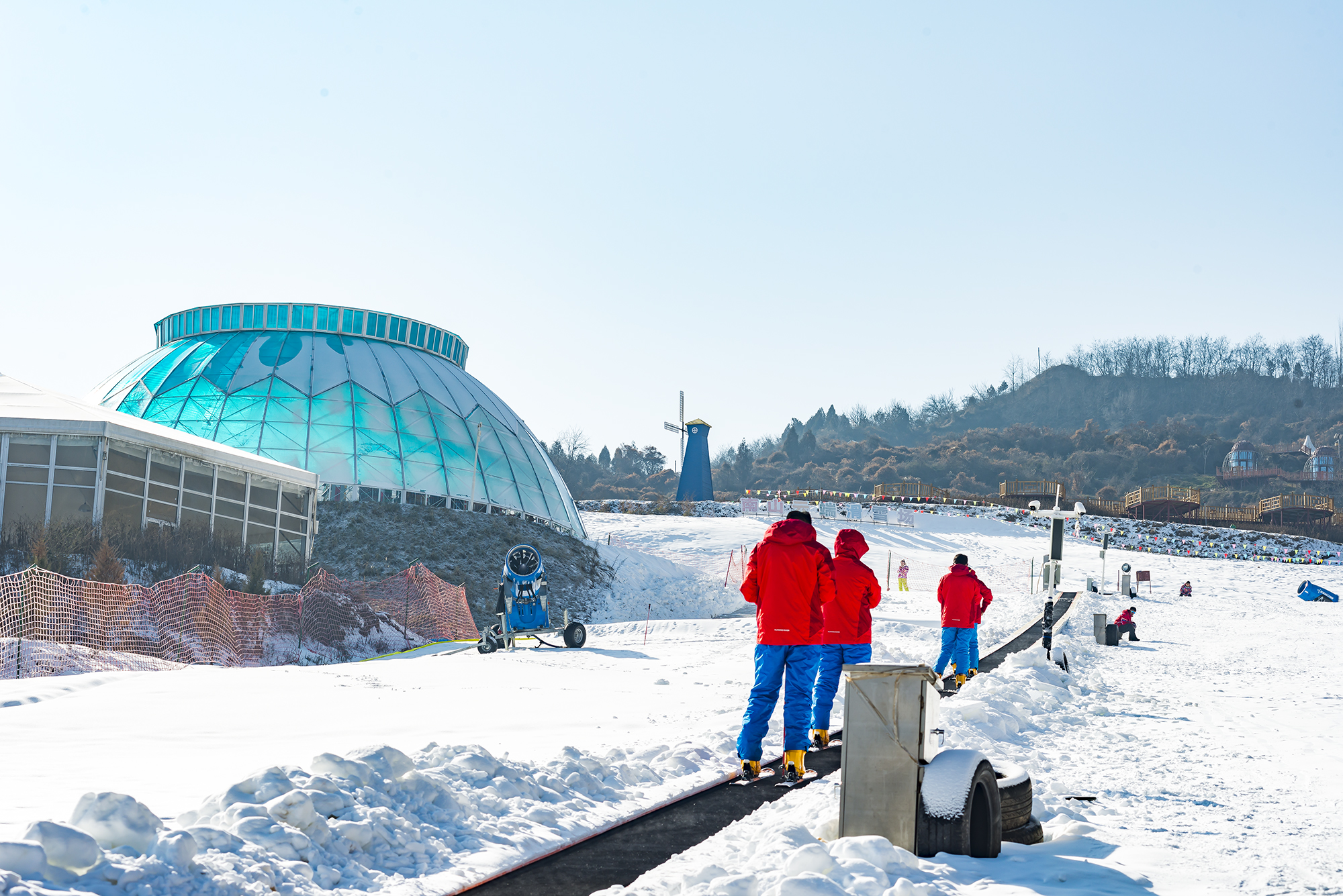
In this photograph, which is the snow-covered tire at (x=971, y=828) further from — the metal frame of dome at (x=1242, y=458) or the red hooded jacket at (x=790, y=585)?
the metal frame of dome at (x=1242, y=458)

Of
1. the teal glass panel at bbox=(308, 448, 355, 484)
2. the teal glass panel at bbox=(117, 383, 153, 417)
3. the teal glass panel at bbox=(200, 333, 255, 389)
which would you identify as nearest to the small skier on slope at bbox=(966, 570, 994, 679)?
the teal glass panel at bbox=(308, 448, 355, 484)

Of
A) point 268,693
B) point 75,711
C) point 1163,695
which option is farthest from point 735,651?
point 75,711

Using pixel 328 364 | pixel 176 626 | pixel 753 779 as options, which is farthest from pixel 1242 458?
pixel 753 779

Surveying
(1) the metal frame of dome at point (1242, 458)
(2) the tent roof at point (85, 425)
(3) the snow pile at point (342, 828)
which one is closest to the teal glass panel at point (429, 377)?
(2) the tent roof at point (85, 425)

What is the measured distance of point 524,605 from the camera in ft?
63.8

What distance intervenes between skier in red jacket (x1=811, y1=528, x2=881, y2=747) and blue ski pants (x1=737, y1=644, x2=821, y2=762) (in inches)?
51.9

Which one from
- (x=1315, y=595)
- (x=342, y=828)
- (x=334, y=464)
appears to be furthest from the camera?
(x=334, y=464)

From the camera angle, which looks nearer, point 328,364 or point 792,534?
point 792,534

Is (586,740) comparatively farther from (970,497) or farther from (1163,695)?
(970,497)

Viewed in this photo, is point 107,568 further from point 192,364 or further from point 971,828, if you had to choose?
point 192,364

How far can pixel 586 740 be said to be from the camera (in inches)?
335

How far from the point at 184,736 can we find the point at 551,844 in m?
3.93

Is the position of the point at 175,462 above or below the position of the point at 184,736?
above

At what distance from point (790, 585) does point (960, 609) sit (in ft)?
21.1
